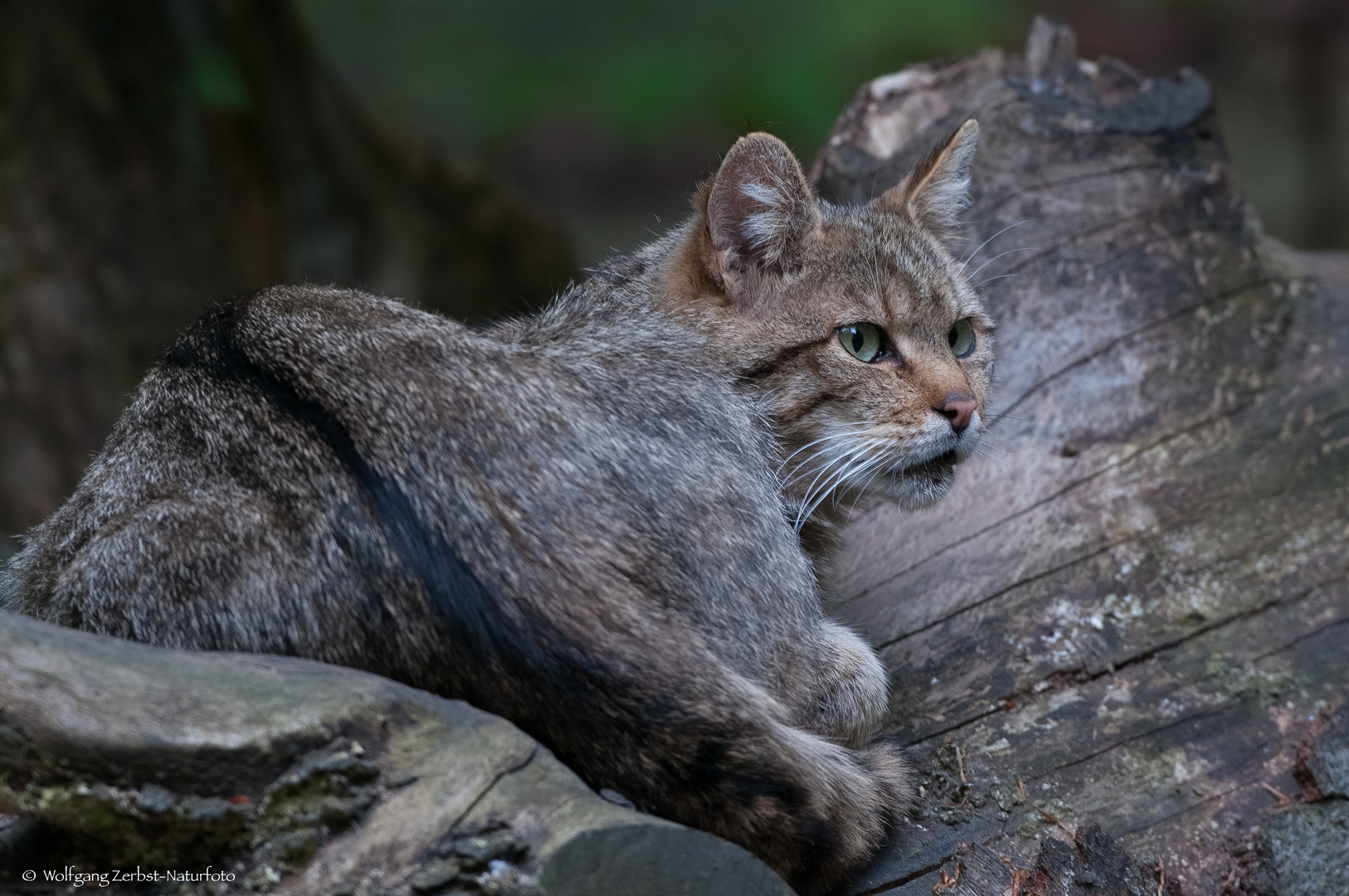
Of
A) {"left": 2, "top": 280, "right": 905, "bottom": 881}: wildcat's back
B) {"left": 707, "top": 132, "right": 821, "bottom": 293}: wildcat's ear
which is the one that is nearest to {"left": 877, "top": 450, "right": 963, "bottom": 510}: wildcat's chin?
{"left": 2, "top": 280, "right": 905, "bottom": 881}: wildcat's back

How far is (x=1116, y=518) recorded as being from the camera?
13.9ft

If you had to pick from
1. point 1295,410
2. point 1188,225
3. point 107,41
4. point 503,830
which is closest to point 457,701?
point 503,830

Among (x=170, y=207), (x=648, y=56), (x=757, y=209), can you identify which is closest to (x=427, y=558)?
(x=757, y=209)

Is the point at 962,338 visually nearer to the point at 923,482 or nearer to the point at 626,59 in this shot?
the point at 923,482

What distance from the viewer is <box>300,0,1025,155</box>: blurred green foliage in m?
9.15

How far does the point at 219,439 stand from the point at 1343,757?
3.42 metres

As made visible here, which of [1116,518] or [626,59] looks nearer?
[1116,518]

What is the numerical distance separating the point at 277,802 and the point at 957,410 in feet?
7.90

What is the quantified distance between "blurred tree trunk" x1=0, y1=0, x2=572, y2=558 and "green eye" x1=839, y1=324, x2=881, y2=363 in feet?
10.6

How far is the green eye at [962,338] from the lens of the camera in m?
4.19

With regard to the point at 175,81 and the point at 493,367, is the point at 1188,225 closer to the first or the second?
the point at 493,367

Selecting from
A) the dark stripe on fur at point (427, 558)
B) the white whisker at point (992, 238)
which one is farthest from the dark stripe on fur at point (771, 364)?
the dark stripe on fur at point (427, 558)

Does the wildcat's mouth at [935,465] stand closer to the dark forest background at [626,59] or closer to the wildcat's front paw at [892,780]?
the wildcat's front paw at [892,780]

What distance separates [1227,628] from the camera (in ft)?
12.8
